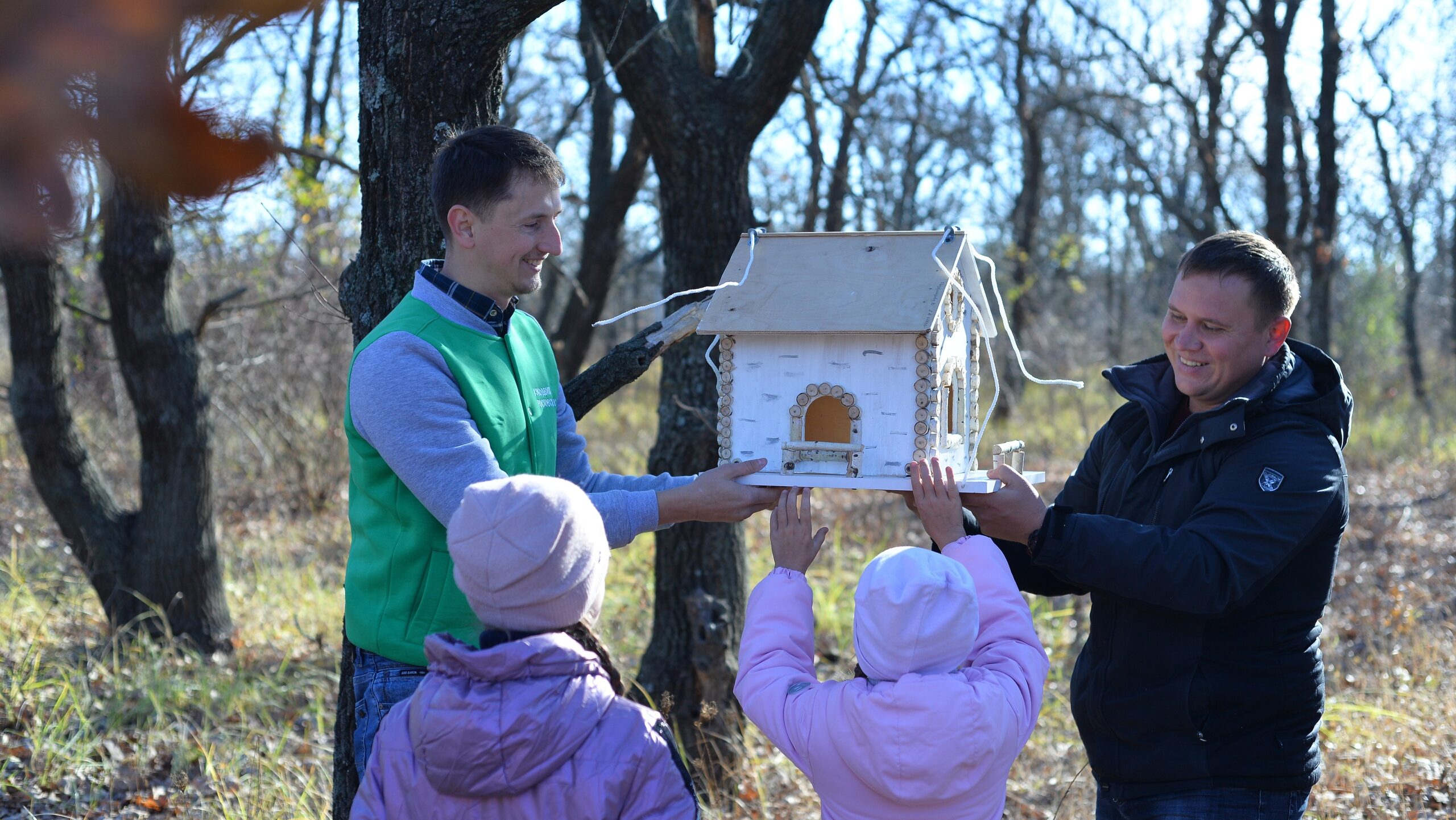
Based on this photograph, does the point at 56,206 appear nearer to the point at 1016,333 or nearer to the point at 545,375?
the point at 545,375

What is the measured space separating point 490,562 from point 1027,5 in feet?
47.5

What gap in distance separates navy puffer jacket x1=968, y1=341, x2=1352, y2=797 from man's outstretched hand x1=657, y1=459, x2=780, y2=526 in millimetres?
691

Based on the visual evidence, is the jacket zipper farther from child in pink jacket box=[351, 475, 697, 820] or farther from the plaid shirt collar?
the plaid shirt collar

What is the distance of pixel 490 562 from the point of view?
1866 millimetres

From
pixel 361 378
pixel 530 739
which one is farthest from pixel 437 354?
pixel 530 739

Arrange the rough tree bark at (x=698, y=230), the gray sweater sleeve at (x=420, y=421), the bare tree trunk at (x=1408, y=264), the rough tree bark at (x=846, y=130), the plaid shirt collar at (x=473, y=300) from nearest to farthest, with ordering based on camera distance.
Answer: the gray sweater sleeve at (x=420, y=421) < the plaid shirt collar at (x=473, y=300) < the rough tree bark at (x=698, y=230) < the rough tree bark at (x=846, y=130) < the bare tree trunk at (x=1408, y=264)

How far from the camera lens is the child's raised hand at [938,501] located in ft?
7.99

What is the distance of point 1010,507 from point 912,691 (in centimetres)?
68

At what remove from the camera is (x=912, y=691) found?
77.1 inches

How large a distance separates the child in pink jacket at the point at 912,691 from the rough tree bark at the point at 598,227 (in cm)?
596

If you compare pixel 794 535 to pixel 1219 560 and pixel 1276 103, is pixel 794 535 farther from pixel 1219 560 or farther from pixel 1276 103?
pixel 1276 103

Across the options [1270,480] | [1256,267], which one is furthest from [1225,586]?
[1256,267]

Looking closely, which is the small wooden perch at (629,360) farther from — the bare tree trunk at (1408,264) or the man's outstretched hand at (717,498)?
the bare tree trunk at (1408,264)

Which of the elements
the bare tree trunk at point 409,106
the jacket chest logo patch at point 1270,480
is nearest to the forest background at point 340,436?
the bare tree trunk at point 409,106
